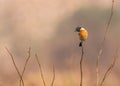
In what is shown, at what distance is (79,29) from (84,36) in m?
0.21

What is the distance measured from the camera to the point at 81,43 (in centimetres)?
298

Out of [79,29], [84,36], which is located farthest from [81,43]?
[79,29]

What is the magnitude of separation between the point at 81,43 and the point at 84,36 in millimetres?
147

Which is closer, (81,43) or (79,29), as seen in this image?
(81,43)

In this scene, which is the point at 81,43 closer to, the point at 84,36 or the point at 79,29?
the point at 84,36

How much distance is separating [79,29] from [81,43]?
1.14 feet

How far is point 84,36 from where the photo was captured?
10.2 ft
